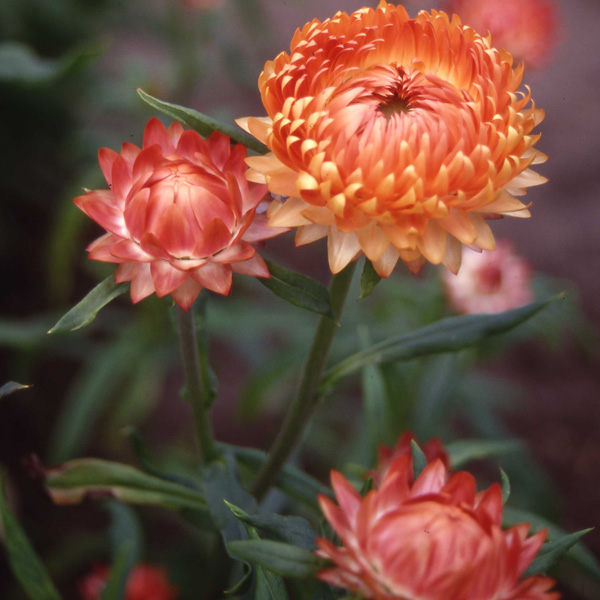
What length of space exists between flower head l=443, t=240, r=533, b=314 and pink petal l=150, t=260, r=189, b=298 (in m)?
1.10

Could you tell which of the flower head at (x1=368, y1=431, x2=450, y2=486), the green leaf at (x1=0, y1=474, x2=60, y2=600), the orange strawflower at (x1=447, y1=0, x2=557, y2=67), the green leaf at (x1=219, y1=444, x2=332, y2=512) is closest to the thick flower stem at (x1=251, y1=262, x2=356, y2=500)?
the green leaf at (x1=219, y1=444, x2=332, y2=512)

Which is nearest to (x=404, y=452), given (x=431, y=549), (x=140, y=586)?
(x=431, y=549)

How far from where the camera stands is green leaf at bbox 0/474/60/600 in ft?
3.20

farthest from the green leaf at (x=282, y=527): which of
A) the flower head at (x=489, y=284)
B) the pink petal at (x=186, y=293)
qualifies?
the flower head at (x=489, y=284)

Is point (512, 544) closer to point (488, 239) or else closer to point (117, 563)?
point (488, 239)

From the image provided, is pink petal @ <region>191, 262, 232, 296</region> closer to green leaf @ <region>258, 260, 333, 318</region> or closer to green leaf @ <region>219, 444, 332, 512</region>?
green leaf @ <region>258, 260, 333, 318</region>

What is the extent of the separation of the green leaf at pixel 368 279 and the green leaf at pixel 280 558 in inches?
10.8

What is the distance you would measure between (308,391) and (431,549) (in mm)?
380

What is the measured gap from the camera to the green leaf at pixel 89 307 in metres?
0.73

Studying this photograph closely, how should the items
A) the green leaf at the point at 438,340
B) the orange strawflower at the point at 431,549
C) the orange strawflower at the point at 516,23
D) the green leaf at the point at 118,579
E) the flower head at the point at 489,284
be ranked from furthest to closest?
1. the orange strawflower at the point at 516,23
2. the flower head at the point at 489,284
3. the green leaf at the point at 118,579
4. the green leaf at the point at 438,340
5. the orange strawflower at the point at 431,549

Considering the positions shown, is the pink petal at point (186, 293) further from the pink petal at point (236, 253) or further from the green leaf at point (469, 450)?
the green leaf at point (469, 450)

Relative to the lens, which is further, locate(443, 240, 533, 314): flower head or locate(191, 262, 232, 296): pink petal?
locate(443, 240, 533, 314): flower head

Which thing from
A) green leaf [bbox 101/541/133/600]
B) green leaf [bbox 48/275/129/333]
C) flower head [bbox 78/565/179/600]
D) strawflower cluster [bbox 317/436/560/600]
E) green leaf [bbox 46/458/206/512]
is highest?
green leaf [bbox 48/275/129/333]

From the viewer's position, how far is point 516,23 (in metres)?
2.09
